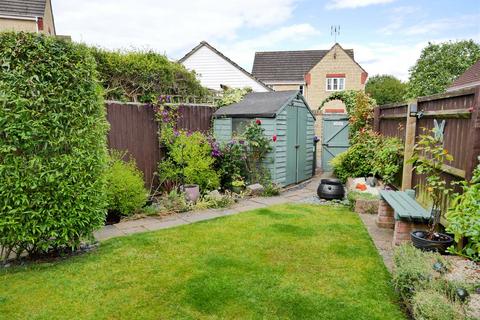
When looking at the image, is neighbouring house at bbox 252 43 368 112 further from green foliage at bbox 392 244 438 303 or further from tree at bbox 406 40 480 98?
green foliage at bbox 392 244 438 303

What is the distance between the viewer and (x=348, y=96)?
37.1 feet

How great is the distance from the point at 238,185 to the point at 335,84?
19667 millimetres

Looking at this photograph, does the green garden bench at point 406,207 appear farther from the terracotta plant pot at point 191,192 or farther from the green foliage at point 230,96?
the green foliage at point 230,96

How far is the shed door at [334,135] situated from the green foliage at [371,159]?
8.86ft

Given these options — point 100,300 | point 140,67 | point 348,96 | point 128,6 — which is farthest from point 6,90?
point 348,96

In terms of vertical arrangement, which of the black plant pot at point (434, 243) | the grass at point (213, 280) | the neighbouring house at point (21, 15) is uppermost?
the neighbouring house at point (21, 15)

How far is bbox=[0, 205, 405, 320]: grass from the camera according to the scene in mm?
2789

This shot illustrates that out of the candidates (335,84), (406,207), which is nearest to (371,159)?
(406,207)

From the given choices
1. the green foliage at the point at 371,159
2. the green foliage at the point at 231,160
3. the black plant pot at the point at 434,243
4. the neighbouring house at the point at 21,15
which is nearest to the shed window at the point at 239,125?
the green foliage at the point at 231,160

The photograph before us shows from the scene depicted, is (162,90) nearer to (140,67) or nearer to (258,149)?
(140,67)

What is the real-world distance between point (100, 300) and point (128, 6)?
1066 centimetres

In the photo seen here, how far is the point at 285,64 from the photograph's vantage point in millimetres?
26531

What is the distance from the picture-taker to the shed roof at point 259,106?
7.79 meters

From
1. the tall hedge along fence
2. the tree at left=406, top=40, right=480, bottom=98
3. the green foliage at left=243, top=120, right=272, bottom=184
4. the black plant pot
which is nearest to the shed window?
the green foliage at left=243, top=120, right=272, bottom=184
